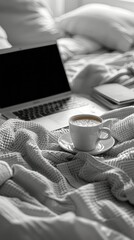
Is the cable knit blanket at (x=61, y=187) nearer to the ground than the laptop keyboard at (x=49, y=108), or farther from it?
farther from it

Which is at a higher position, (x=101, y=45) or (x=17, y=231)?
(x=17, y=231)

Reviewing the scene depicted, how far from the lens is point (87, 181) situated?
2.83ft

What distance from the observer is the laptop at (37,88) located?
127cm

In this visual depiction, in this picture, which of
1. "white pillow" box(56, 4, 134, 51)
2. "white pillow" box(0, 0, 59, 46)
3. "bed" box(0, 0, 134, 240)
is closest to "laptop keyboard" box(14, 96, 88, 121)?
"bed" box(0, 0, 134, 240)

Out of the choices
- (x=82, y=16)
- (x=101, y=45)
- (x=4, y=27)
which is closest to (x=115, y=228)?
(x=4, y=27)

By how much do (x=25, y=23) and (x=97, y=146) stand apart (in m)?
1.18

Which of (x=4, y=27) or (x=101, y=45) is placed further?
(x=101, y=45)

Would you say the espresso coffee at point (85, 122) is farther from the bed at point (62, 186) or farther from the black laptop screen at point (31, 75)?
the black laptop screen at point (31, 75)

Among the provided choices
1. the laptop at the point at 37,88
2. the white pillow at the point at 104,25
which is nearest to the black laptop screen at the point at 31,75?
the laptop at the point at 37,88

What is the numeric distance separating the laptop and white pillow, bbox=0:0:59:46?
0.59 meters

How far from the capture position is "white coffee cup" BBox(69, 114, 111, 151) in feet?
3.03

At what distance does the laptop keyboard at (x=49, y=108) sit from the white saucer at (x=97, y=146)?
0.25 meters

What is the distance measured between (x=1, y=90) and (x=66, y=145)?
0.40 metres

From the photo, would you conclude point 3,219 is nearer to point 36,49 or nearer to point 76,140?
point 76,140
